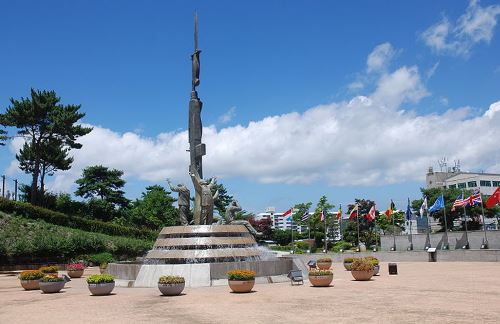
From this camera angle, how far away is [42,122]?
5000 centimetres

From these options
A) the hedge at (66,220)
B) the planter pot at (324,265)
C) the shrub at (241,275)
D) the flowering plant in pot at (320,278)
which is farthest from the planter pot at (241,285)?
the hedge at (66,220)

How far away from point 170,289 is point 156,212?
52.3m

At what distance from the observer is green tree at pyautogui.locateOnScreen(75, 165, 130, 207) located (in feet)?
210

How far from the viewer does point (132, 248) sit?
1924 inches

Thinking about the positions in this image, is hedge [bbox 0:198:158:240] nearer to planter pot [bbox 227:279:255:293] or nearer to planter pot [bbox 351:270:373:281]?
planter pot [bbox 227:279:255:293]

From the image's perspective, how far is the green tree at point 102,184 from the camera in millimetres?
63956

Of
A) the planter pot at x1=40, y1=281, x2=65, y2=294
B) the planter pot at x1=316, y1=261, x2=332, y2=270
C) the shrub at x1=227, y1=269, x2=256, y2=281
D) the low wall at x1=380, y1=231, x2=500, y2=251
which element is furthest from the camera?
the low wall at x1=380, y1=231, x2=500, y2=251

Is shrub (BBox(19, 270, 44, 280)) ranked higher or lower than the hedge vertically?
lower

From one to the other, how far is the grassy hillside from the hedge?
41.1 inches

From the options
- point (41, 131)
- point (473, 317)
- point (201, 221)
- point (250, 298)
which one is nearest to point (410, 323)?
point (473, 317)

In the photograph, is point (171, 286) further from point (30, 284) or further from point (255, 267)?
point (30, 284)

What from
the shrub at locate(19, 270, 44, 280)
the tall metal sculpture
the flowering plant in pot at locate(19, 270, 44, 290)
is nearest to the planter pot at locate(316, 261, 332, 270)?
the tall metal sculpture

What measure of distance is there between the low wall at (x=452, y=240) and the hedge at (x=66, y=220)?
29083mm

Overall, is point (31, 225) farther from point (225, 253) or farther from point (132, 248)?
point (225, 253)
